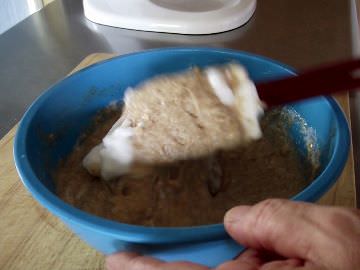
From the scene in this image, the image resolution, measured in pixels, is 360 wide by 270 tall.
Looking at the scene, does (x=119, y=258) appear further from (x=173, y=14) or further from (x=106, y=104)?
(x=173, y=14)

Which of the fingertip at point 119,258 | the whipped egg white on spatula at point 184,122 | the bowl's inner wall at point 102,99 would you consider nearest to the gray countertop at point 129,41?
the bowl's inner wall at point 102,99

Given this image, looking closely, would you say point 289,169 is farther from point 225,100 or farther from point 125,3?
point 125,3

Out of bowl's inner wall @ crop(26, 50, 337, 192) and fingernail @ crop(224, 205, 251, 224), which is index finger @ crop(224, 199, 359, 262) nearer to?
fingernail @ crop(224, 205, 251, 224)

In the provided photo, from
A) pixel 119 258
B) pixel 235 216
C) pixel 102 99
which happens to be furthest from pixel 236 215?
pixel 102 99

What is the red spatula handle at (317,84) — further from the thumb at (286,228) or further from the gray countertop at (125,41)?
the gray countertop at (125,41)

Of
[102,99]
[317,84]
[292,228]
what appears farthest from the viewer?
[102,99]

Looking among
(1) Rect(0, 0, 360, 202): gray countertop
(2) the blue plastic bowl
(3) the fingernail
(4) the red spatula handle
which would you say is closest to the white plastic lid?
(1) Rect(0, 0, 360, 202): gray countertop

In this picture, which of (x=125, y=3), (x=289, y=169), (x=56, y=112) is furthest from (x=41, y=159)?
(x=125, y=3)
